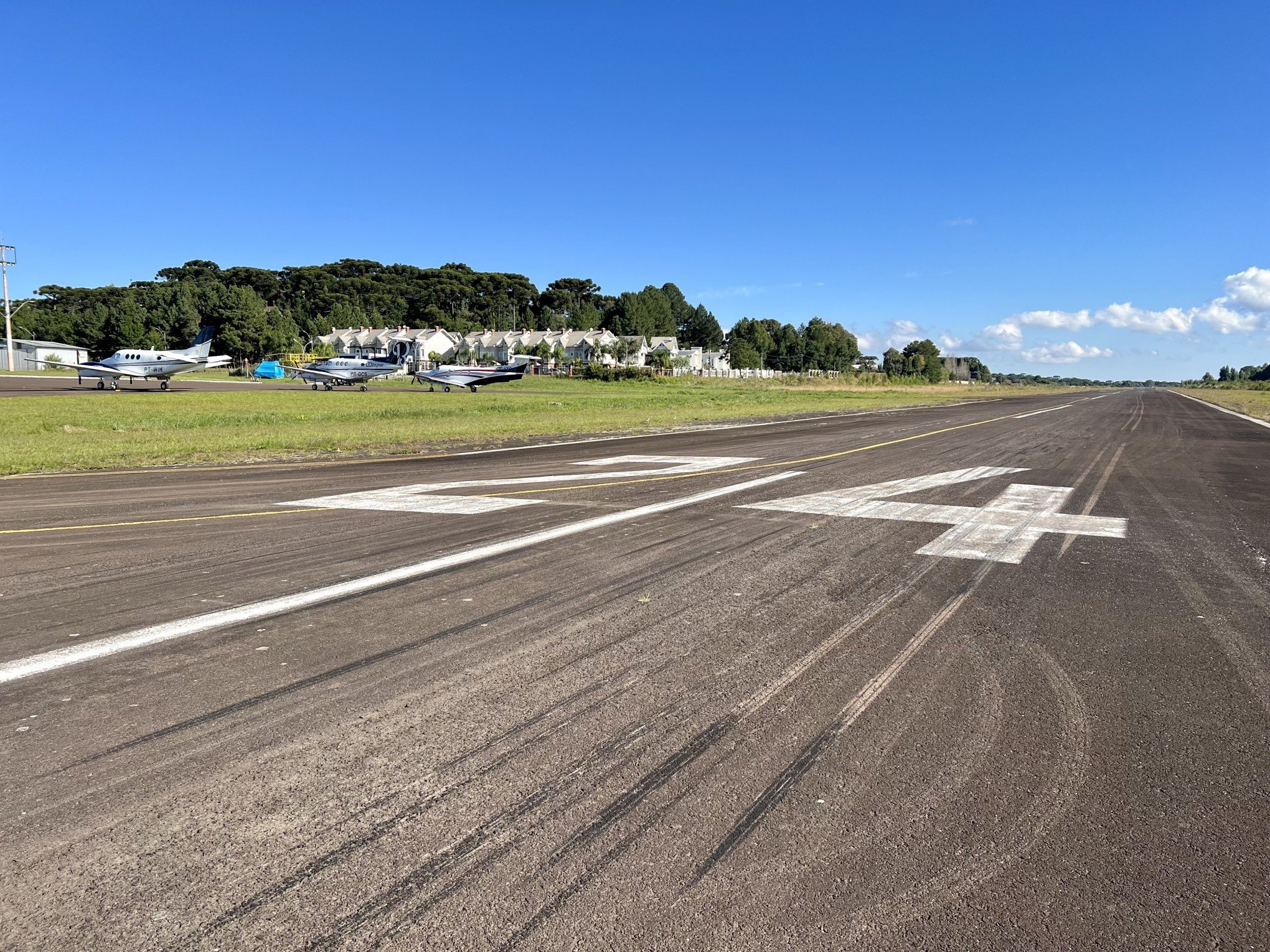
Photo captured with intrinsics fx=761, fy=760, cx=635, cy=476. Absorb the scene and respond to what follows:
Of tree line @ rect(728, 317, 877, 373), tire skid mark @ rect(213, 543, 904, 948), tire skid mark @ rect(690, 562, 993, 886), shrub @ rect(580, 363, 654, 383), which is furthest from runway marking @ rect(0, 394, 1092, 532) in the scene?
tree line @ rect(728, 317, 877, 373)

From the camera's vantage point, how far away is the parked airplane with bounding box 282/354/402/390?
4875 cm

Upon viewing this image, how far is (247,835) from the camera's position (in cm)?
253

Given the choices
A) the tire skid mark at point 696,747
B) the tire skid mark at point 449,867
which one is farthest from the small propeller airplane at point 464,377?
the tire skid mark at point 449,867

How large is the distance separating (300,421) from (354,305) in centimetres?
13405

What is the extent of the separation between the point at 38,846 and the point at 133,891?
0.47 meters

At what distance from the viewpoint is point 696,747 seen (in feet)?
10.3

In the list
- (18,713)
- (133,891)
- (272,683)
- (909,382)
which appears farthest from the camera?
(909,382)

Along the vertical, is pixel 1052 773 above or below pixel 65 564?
above

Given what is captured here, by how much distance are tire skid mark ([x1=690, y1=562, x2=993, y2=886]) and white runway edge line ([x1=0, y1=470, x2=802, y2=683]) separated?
3435mm

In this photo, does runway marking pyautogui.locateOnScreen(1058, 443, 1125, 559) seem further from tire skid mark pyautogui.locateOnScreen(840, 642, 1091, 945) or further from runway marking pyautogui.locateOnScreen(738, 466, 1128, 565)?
tire skid mark pyautogui.locateOnScreen(840, 642, 1091, 945)

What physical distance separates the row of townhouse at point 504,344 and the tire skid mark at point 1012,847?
103643mm

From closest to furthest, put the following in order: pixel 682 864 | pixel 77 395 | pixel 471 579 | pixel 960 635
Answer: pixel 682 864 → pixel 960 635 → pixel 471 579 → pixel 77 395

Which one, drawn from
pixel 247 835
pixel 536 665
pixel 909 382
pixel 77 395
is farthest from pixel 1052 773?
pixel 909 382

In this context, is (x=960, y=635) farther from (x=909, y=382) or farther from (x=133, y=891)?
(x=909, y=382)
